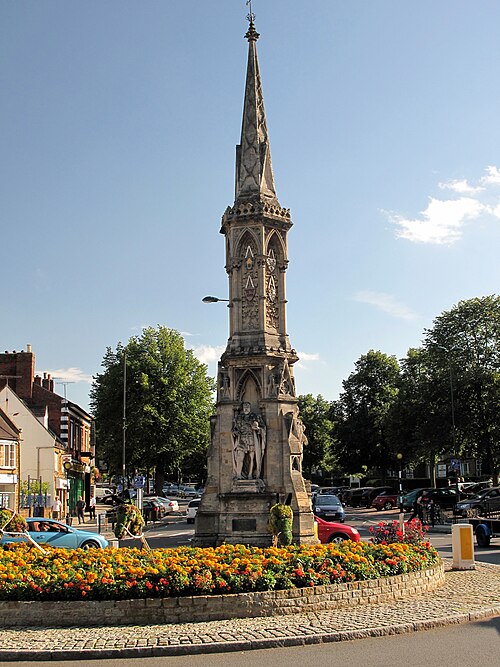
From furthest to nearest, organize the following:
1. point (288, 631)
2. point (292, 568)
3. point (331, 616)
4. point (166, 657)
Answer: point (292, 568)
point (331, 616)
point (288, 631)
point (166, 657)

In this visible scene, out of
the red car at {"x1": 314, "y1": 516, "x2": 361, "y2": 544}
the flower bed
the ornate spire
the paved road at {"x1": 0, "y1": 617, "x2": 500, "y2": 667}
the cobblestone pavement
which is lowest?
the red car at {"x1": 314, "y1": 516, "x2": 361, "y2": 544}

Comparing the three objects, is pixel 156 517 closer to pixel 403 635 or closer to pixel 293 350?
pixel 293 350

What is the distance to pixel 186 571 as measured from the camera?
11.3m

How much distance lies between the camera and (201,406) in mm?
60406

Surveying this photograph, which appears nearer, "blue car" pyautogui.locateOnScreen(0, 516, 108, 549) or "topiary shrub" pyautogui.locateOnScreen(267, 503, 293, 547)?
"topiary shrub" pyautogui.locateOnScreen(267, 503, 293, 547)

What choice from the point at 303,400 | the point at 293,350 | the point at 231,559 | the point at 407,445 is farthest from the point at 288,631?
the point at 303,400

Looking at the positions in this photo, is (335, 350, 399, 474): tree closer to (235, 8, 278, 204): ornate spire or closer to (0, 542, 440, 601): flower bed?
(235, 8, 278, 204): ornate spire

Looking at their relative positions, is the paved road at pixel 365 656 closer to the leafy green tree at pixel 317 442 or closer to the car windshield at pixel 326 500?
the car windshield at pixel 326 500

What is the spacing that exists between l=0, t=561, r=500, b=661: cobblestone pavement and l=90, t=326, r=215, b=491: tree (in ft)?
148

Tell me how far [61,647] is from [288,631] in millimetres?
2896

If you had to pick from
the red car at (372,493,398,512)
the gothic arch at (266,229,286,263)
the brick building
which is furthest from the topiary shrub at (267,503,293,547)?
the red car at (372,493,398,512)

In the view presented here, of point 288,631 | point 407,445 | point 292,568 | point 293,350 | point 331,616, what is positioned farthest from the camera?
point 407,445

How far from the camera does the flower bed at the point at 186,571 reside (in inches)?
439

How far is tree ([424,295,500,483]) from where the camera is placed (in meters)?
50.3
